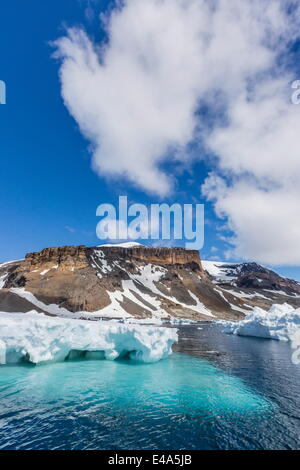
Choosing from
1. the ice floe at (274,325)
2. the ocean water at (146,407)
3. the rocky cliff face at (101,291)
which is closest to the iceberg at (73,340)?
the ocean water at (146,407)

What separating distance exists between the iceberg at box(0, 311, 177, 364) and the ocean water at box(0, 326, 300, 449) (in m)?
1.41

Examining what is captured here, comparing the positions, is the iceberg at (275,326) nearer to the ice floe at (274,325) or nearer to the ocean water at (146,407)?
the ice floe at (274,325)

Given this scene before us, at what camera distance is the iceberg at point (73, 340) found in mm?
21859

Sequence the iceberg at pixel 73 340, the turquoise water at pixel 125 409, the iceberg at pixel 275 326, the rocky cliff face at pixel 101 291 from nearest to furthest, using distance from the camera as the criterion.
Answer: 1. the turquoise water at pixel 125 409
2. the iceberg at pixel 73 340
3. the iceberg at pixel 275 326
4. the rocky cliff face at pixel 101 291

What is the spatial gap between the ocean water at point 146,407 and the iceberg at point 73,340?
1.41m

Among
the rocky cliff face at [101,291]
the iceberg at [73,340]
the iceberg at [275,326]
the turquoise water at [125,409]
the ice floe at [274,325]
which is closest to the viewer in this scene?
the turquoise water at [125,409]

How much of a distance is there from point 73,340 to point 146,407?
12.6 meters

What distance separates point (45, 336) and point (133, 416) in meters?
12.5

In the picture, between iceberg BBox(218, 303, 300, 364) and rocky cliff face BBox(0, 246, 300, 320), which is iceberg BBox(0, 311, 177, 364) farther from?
rocky cliff face BBox(0, 246, 300, 320)

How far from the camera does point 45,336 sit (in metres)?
22.3

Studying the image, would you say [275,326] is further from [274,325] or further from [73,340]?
[73,340]

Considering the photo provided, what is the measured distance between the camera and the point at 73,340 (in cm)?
2464

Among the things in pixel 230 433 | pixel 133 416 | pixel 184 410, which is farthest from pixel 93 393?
pixel 230 433

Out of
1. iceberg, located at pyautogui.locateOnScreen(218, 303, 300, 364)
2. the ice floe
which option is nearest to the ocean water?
iceberg, located at pyautogui.locateOnScreen(218, 303, 300, 364)
